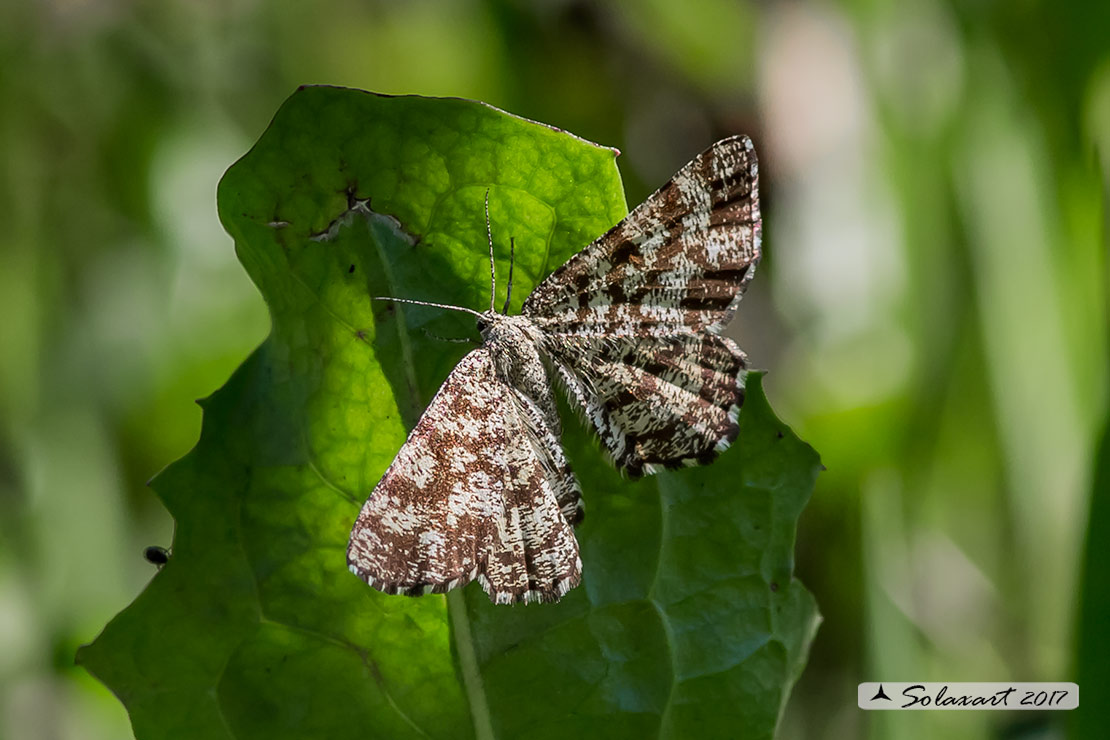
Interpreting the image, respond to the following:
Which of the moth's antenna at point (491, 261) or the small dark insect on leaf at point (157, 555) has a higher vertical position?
the moth's antenna at point (491, 261)

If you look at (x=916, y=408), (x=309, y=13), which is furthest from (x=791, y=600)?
(x=309, y=13)

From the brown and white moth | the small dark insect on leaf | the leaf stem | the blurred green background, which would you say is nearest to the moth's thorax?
the brown and white moth

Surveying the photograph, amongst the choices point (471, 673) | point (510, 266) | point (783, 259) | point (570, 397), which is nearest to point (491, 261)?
point (510, 266)

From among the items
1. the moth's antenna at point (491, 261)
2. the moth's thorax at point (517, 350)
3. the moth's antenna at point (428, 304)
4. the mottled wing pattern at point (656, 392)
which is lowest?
the mottled wing pattern at point (656, 392)

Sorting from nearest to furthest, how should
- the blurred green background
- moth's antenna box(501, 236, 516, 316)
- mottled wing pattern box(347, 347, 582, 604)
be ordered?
mottled wing pattern box(347, 347, 582, 604), moth's antenna box(501, 236, 516, 316), the blurred green background

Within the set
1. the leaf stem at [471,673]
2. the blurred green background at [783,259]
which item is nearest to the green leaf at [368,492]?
the leaf stem at [471,673]

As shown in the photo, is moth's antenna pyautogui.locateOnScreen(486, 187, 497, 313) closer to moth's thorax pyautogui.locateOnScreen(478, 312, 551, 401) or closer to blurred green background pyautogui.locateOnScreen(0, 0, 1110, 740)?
moth's thorax pyautogui.locateOnScreen(478, 312, 551, 401)

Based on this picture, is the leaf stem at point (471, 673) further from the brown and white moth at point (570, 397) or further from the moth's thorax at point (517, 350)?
the moth's thorax at point (517, 350)
